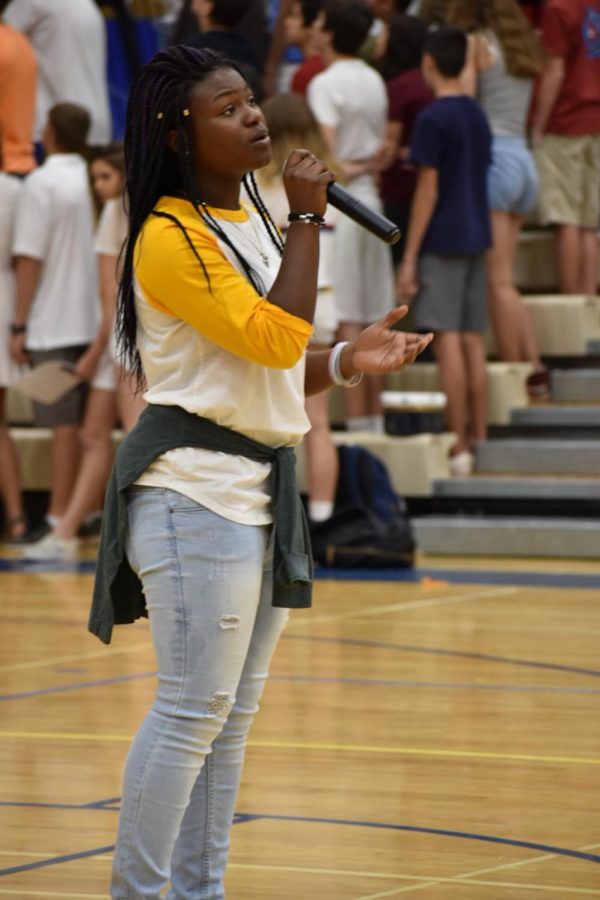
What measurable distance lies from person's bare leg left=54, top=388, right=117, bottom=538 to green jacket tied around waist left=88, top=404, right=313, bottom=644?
222 inches

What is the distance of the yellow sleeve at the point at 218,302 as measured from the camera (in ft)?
8.68

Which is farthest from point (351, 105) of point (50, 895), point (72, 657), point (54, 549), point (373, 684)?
point (50, 895)

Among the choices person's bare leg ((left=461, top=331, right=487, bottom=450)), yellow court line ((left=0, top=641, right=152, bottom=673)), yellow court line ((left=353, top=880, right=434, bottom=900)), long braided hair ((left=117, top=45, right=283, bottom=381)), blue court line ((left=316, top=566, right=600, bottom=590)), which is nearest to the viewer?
long braided hair ((left=117, top=45, right=283, bottom=381))

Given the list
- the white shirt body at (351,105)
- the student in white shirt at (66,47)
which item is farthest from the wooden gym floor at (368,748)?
the student in white shirt at (66,47)

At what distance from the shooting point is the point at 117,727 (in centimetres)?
470

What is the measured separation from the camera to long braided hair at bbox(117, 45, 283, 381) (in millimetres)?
2773

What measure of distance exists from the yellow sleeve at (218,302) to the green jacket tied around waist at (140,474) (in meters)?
0.15

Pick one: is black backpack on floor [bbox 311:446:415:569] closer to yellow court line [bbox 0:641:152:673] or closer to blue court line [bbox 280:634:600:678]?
blue court line [bbox 280:634:600:678]

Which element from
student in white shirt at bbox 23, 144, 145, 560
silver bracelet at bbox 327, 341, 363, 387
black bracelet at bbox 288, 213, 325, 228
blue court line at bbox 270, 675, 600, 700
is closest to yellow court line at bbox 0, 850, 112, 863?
silver bracelet at bbox 327, 341, 363, 387

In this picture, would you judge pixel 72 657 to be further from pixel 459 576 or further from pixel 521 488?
pixel 521 488

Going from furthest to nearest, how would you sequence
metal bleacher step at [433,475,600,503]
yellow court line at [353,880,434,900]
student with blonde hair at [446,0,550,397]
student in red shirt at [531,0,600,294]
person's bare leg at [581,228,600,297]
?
1. person's bare leg at [581,228,600,297]
2. student in red shirt at [531,0,600,294]
3. student with blonde hair at [446,0,550,397]
4. metal bleacher step at [433,475,600,503]
5. yellow court line at [353,880,434,900]

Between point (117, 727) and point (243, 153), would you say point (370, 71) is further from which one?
point (243, 153)

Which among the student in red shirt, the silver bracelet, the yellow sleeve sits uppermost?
the yellow sleeve

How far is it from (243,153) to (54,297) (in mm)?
5730
